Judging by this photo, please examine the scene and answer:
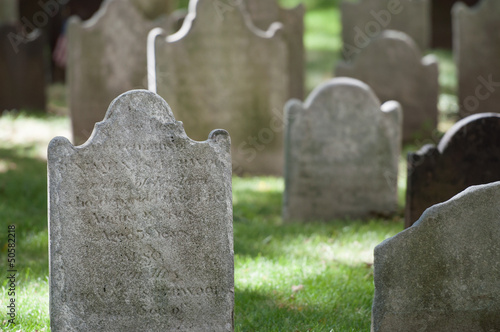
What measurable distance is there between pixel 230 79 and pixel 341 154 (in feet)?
6.90

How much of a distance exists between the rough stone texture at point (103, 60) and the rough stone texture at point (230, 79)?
1.67 m

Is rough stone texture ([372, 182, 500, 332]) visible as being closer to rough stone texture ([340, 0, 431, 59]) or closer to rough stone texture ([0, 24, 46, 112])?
rough stone texture ([0, 24, 46, 112])

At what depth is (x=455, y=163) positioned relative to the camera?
5.26m

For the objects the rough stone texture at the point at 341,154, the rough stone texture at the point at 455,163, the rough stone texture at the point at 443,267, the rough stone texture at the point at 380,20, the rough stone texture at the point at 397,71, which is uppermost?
the rough stone texture at the point at 380,20

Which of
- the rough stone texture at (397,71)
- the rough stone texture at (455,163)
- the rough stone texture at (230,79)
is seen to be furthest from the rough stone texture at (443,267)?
the rough stone texture at (397,71)

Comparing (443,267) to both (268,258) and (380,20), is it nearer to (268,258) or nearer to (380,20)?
(268,258)

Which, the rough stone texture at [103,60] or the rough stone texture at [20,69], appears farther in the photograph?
the rough stone texture at [20,69]

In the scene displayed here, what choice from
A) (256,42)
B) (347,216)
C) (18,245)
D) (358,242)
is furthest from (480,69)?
(18,245)

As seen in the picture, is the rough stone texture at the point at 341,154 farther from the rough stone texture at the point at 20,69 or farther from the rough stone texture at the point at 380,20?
the rough stone texture at the point at 380,20

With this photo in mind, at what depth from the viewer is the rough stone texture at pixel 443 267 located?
11.7 feet

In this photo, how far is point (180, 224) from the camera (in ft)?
12.3

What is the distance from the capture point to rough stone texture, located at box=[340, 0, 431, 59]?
1230 cm

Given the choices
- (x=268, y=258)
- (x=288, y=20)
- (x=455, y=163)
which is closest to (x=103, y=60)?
(x=288, y=20)

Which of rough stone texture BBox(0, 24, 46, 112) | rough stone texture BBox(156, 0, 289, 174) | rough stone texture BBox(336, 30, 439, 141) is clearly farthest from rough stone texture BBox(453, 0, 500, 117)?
rough stone texture BBox(0, 24, 46, 112)
